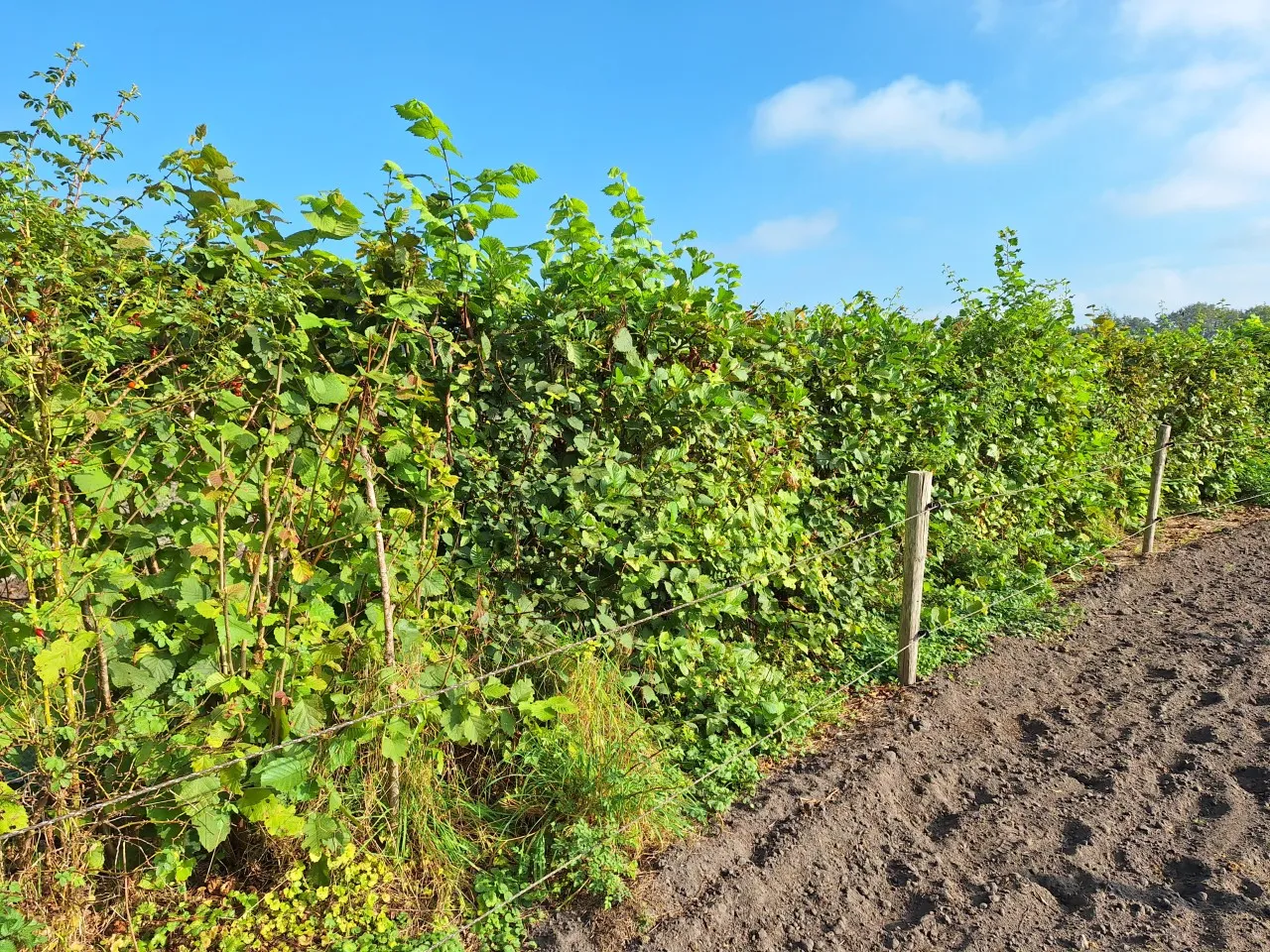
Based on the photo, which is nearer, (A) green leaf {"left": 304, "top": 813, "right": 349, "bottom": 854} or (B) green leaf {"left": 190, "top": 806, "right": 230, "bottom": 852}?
(B) green leaf {"left": 190, "top": 806, "right": 230, "bottom": 852}

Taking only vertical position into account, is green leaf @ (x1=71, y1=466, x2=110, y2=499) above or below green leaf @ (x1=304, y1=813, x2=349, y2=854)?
above

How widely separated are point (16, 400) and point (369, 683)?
1.43 meters

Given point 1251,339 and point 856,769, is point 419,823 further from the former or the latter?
point 1251,339

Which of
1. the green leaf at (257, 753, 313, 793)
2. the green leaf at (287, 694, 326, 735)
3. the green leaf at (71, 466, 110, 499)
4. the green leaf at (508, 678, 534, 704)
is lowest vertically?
the green leaf at (257, 753, 313, 793)

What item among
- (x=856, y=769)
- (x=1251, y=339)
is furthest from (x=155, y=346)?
(x=1251, y=339)

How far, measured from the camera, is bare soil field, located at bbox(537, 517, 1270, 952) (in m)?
2.59

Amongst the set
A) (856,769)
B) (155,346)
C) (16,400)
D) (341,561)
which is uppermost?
(155,346)

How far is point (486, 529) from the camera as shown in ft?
10.7

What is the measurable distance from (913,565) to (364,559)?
3261mm

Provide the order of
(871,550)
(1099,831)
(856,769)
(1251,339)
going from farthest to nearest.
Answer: (1251,339) → (871,550) → (856,769) → (1099,831)

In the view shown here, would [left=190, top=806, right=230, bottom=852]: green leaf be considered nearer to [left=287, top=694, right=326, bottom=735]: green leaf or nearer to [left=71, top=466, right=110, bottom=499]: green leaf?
[left=287, top=694, right=326, bottom=735]: green leaf

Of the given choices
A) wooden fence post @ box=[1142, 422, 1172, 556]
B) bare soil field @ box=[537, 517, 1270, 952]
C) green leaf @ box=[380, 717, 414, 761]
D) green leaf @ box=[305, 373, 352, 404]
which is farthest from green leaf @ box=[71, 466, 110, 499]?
wooden fence post @ box=[1142, 422, 1172, 556]

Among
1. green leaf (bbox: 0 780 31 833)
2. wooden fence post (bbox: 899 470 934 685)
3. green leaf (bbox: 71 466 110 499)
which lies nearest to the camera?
green leaf (bbox: 0 780 31 833)

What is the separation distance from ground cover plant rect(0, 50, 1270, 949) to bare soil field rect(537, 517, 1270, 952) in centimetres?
28
